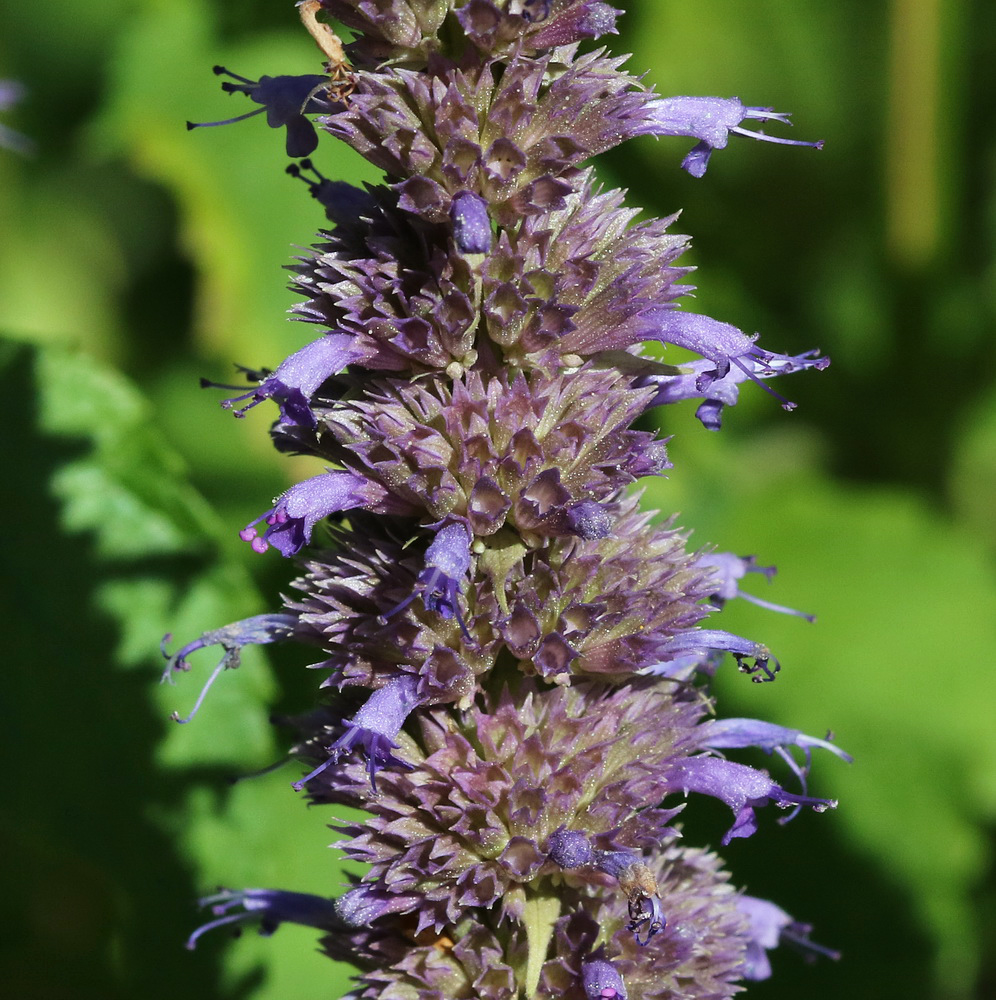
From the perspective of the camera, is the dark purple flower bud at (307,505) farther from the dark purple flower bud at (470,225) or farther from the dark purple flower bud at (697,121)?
the dark purple flower bud at (697,121)

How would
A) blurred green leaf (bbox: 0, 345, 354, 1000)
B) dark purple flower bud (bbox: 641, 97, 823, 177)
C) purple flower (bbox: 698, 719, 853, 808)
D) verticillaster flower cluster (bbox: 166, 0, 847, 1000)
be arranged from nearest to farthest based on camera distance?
verticillaster flower cluster (bbox: 166, 0, 847, 1000) → dark purple flower bud (bbox: 641, 97, 823, 177) → purple flower (bbox: 698, 719, 853, 808) → blurred green leaf (bbox: 0, 345, 354, 1000)

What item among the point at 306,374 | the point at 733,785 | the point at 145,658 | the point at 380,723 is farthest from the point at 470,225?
the point at 145,658

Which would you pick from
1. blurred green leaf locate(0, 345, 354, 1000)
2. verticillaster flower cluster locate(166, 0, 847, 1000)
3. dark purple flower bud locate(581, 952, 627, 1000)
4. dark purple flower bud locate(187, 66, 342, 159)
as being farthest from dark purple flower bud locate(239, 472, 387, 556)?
blurred green leaf locate(0, 345, 354, 1000)

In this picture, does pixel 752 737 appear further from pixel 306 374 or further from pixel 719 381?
pixel 306 374

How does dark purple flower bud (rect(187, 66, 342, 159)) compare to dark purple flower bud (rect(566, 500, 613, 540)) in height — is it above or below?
above

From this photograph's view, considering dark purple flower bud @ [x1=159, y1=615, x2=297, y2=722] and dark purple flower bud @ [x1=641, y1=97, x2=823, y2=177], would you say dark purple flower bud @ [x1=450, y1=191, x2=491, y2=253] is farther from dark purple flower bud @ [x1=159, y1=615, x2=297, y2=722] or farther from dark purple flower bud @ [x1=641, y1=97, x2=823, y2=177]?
dark purple flower bud @ [x1=159, y1=615, x2=297, y2=722]

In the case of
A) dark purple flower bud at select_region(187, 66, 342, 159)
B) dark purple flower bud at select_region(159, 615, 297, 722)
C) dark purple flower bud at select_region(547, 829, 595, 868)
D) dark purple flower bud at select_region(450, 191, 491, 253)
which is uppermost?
dark purple flower bud at select_region(187, 66, 342, 159)
